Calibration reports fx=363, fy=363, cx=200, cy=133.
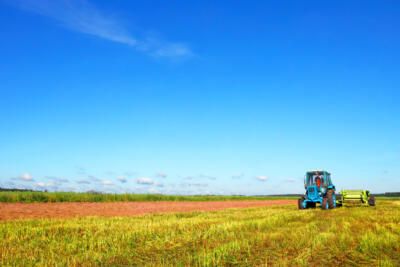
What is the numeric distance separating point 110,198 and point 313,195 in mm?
21516

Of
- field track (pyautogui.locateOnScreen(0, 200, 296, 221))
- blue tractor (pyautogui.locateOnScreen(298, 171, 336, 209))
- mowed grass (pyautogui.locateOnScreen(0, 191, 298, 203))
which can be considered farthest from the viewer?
mowed grass (pyautogui.locateOnScreen(0, 191, 298, 203))

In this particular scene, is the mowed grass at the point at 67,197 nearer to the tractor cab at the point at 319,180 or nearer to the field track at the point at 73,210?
the field track at the point at 73,210

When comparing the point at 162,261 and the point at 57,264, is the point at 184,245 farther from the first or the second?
the point at 57,264

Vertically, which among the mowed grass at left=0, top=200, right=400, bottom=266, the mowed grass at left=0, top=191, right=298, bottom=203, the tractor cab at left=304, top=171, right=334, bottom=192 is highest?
the tractor cab at left=304, top=171, right=334, bottom=192

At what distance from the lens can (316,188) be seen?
2394 cm

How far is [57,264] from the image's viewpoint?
6234mm

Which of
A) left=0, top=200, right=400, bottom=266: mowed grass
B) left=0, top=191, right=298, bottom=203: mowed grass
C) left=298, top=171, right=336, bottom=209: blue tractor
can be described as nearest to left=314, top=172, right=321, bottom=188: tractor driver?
left=298, top=171, right=336, bottom=209: blue tractor

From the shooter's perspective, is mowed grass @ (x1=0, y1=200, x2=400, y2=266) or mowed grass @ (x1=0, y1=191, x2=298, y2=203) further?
mowed grass @ (x1=0, y1=191, x2=298, y2=203)

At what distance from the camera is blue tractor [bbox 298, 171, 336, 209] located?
23.6 m

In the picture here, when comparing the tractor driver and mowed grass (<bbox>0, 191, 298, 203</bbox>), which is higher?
the tractor driver

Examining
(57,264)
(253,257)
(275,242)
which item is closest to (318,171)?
(275,242)

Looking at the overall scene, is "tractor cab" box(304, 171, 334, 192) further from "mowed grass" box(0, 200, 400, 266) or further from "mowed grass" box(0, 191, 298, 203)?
"mowed grass" box(0, 191, 298, 203)

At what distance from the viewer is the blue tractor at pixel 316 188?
23.6 metres

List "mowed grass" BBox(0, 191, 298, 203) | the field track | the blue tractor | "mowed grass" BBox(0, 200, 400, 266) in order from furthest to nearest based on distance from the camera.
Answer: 1. "mowed grass" BBox(0, 191, 298, 203)
2. the blue tractor
3. the field track
4. "mowed grass" BBox(0, 200, 400, 266)
